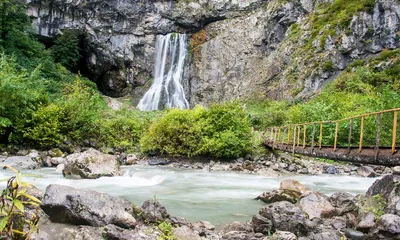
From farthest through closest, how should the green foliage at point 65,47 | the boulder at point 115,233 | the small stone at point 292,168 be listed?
1. the green foliage at point 65,47
2. the small stone at point 292,168
3. the boulder at point 115,233

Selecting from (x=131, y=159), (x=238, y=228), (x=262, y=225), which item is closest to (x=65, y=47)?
(x=131, y=159)

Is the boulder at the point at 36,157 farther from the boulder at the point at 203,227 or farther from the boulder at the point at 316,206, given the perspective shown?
the boulder at the point at 316,206

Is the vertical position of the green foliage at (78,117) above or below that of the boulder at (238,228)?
above

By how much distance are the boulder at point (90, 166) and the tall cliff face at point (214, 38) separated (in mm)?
22090

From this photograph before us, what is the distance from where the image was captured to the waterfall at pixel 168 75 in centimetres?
3831

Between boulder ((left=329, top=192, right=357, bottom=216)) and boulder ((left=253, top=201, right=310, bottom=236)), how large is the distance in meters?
1.39

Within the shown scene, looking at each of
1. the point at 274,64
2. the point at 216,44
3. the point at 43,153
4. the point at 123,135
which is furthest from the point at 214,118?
the point at 216,44

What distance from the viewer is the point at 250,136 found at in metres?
18.6

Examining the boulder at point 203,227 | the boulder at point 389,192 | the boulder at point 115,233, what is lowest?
the boulder at point 203,227

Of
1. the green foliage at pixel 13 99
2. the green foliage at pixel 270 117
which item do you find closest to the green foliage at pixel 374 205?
the green foliage at pixel 13 99

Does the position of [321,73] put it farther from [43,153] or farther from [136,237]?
[136,237]

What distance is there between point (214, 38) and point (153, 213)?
36275 millimetres

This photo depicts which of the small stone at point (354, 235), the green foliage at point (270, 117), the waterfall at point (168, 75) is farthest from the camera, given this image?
the waterfall at point (168, 75)

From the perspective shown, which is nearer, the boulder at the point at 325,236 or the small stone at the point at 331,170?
the boulder at the point at 325,236
